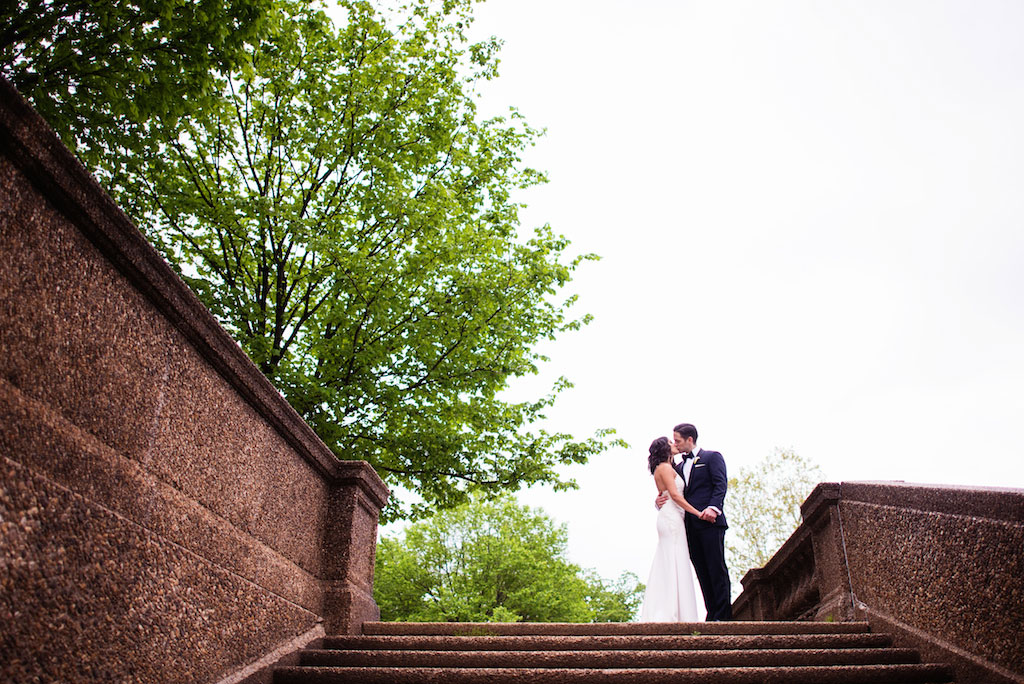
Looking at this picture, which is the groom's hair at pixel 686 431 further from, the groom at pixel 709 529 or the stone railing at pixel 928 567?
the stone railing at pixel 928 567

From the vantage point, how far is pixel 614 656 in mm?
4875

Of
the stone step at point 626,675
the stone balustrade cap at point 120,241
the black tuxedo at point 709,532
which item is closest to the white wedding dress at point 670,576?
the black tuxedo at point 709,532

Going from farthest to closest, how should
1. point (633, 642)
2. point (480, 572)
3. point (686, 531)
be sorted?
point (480, 572) → point (686, 531) → point (633, 642)

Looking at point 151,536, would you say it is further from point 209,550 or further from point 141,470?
point 209,550

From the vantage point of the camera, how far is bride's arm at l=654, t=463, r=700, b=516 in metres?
7.85

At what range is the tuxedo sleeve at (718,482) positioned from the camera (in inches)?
299

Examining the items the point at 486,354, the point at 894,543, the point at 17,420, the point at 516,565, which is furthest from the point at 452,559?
the point at 17,420

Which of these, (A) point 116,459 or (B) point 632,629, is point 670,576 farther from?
(A) point 116,459

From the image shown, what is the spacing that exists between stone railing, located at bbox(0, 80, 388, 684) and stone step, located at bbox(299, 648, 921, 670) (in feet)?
2.12

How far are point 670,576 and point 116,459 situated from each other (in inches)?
239

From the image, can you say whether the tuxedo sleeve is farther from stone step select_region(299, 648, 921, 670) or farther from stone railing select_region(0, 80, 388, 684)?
stone railing select_region(0, 80, 388, 684)

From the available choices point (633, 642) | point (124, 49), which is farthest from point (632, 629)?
point (124, 49)

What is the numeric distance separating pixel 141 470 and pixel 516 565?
1122 inches

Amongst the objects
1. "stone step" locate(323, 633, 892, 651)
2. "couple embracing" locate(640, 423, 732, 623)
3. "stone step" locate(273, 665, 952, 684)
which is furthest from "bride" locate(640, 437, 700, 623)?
"stone step" locate(273, 665, 952, 684)
